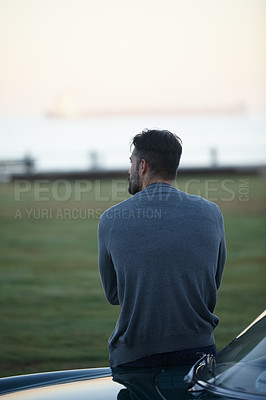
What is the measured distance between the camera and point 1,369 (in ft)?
15.3

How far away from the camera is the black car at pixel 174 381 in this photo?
6.66 feet

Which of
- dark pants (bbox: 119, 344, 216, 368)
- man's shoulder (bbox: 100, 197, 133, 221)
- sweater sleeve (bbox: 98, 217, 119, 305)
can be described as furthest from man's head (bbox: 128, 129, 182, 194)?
dark pants (bbox: 119, 344, 216, 368)

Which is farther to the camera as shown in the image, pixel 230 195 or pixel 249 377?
pixel 230 195

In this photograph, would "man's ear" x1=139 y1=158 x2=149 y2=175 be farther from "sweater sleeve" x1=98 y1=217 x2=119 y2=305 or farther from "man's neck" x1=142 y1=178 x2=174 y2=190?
"sweater sleeve" x1=98 y1=217 x2=119 y2=305

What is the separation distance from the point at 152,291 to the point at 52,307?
177 inches

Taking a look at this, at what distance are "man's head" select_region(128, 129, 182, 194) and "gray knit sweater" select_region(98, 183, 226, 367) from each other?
2.0 inches

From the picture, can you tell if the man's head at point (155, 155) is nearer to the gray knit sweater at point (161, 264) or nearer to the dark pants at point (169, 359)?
the gray knit sweater at point (161, 264)

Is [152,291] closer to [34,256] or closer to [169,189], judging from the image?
[169,189]

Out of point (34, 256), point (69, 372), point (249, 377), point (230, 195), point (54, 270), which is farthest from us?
point (230, 195)

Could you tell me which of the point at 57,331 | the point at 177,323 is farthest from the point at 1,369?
the point at 177,323

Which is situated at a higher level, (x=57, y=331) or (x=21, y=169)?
(x=57, y=331)

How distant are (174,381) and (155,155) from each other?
0.78 m

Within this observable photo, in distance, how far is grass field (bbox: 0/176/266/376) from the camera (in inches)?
206

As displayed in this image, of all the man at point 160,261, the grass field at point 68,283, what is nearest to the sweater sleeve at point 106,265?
the man at point 160,261
